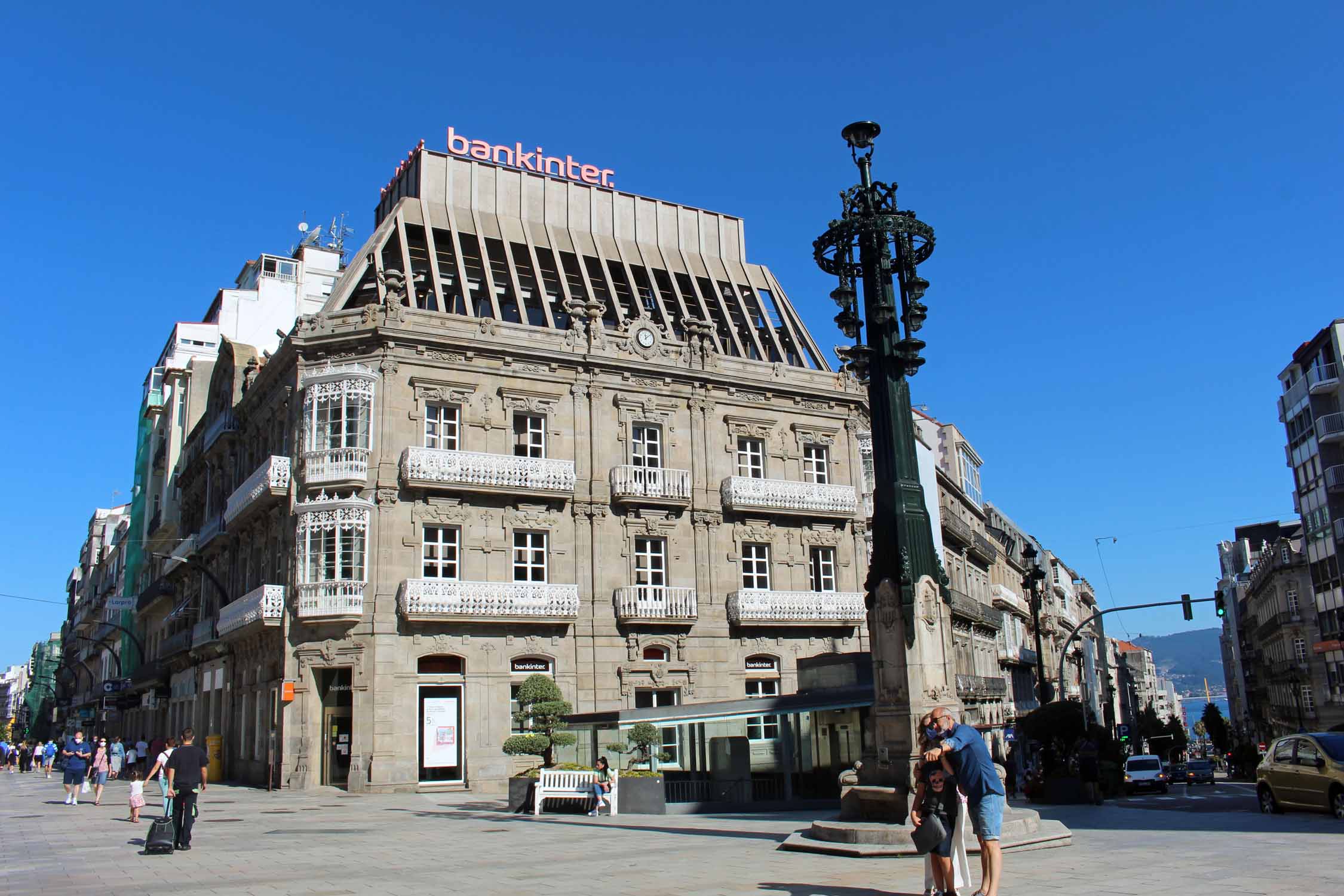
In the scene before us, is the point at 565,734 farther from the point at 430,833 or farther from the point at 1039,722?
the point at 1039,722

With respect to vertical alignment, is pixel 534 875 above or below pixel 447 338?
below

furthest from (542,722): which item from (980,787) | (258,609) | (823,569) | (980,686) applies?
(980,686)

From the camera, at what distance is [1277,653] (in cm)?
7781

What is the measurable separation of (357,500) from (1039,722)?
20326 mm

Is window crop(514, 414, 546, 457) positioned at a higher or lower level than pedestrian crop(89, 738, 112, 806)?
higher

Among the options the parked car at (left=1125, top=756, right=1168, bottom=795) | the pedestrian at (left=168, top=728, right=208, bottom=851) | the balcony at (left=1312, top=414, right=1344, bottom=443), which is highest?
the balcony at (left=1312, top=414, right=1344, bottom=443)

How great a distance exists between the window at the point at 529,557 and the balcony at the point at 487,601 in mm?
600

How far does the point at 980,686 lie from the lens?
4794cm

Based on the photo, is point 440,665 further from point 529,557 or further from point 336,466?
point 336,466

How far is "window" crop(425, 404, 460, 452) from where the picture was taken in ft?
106

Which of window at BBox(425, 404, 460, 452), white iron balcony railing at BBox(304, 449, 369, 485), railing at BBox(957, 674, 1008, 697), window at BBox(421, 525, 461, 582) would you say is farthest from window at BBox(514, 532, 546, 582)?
railing at BBox(957, 674, 1008, 697)

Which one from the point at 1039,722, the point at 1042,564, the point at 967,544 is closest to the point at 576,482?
the point at 1039,722

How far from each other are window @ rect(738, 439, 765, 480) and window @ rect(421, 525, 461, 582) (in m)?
10.5

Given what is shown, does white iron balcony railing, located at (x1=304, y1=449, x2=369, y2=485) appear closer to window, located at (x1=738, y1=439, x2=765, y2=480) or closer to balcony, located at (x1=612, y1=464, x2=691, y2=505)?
balcony, located at (x1=612, y1=464, x2=691, y2=505)
